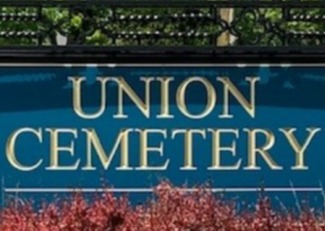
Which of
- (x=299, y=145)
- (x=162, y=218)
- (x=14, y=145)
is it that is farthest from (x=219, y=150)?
(x=162, y=218)

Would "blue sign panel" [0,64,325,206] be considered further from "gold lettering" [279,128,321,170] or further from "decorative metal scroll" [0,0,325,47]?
"decorative metal scroll" [0,0,325,47]

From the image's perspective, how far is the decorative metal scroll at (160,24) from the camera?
6629 millimetres

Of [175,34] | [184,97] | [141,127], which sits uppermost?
[175,34]

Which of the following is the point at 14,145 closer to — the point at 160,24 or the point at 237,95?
the point at 160,24

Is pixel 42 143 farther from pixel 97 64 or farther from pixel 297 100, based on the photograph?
pixel 297 100

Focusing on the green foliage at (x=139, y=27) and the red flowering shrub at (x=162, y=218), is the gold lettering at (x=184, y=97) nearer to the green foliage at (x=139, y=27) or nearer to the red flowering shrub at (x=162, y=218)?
the green foliage at (x=139, y=27)

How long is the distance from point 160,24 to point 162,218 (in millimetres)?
1834

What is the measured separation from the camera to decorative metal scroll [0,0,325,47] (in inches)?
261

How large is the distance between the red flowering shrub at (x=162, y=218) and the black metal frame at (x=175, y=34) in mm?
1303

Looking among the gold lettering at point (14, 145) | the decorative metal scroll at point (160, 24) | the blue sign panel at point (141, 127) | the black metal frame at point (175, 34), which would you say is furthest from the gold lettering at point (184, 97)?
the gold lettering at point (14, 145)

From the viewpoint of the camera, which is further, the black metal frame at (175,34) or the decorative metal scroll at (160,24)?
the decorative metal scroll at (160,24)

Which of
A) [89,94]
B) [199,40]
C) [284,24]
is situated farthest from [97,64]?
[284,24]

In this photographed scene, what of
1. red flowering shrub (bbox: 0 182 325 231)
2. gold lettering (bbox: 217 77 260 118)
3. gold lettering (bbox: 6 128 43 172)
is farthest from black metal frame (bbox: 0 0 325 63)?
red flowering shrub (bbox: 0 182 325 231)

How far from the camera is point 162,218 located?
5062 millimetres
